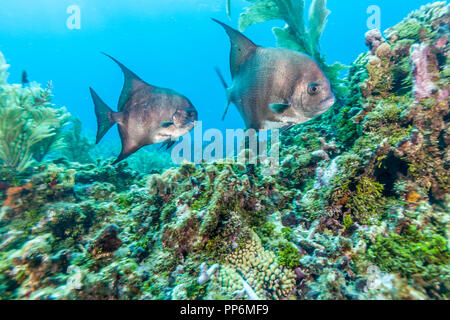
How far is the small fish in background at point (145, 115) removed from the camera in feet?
10.4

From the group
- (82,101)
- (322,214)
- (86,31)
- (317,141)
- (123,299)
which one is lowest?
(123,299)

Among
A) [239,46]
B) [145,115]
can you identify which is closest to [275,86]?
[239,46]

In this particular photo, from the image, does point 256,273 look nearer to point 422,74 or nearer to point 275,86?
point 275,86

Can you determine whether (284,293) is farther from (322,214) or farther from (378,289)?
(322,214)

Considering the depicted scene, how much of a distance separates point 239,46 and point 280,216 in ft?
7.96

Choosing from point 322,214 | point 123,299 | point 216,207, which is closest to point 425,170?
point 322,214

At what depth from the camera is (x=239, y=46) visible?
9.23 ft

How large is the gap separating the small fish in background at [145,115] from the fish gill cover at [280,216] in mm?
707

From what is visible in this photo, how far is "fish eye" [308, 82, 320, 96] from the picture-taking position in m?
2.34

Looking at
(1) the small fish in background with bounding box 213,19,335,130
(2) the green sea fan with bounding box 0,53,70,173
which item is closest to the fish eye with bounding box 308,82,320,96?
(1) the small fish in background with bounding box 213,19,335,130

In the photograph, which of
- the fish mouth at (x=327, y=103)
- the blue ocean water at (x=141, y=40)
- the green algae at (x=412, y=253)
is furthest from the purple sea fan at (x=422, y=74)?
the blue ocean water at (x=141, y=40)

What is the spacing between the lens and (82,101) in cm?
10931
